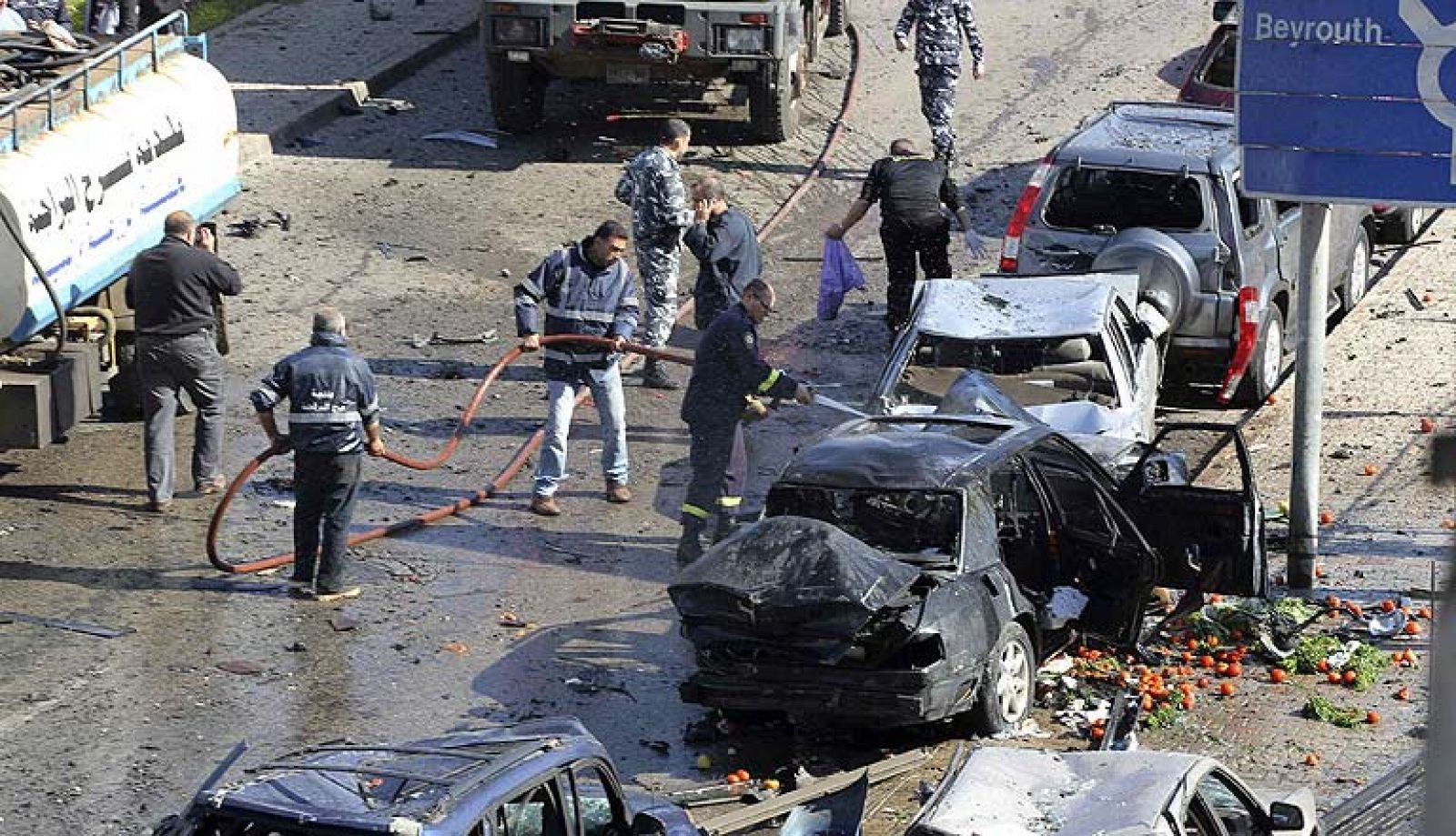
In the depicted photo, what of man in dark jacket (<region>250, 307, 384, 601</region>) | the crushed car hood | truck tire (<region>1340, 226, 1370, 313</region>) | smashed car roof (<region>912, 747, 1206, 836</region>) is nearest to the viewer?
smashed car roof (<region>912, 747, 1206, 836</region>)

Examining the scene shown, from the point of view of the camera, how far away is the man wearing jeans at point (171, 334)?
44.1 ft

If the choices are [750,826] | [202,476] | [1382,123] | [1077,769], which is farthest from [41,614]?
[1382,123]

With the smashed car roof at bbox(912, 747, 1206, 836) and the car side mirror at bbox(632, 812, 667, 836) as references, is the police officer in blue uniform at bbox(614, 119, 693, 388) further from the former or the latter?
the car side mirror at bbox(632, 812, 667, 836)

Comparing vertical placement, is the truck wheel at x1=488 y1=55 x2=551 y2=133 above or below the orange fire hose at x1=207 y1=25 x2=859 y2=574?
above

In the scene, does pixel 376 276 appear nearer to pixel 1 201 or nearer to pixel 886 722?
pixel 1 201

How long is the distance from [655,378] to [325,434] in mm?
4519

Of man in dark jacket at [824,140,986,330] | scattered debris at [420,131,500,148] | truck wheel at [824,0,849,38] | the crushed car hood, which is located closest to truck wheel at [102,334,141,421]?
man in dark jacket at [824,140,986,330]

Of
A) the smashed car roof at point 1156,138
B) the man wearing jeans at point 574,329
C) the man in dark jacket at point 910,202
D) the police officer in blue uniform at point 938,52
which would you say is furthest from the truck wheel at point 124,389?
the police officer in blue uniform at point 938,52

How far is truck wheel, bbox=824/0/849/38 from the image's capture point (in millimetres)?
25047

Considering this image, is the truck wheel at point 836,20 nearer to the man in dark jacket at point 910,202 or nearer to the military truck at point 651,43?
the military truck at point 651,43

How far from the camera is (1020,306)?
551 inches

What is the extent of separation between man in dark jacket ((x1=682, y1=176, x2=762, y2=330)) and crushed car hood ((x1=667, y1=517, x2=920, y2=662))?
5.09 meters

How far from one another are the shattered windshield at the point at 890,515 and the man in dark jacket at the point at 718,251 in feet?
14.7

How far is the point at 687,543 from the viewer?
42.7ft
